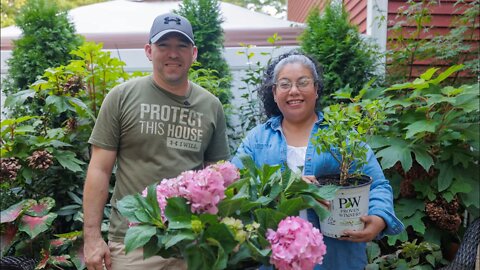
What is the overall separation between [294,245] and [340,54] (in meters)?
2.92

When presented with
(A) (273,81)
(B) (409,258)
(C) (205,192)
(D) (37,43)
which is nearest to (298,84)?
(A) (273,81)

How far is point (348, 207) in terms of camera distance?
1454mm

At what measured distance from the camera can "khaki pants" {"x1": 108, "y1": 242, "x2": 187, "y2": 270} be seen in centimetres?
176

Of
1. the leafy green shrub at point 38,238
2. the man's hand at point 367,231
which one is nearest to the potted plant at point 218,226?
the man's hand at point 367,231

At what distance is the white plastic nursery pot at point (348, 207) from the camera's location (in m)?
1.44

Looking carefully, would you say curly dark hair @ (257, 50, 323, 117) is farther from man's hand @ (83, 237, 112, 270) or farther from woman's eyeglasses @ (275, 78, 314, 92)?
man's hand @ (83, 237, 112, 270)

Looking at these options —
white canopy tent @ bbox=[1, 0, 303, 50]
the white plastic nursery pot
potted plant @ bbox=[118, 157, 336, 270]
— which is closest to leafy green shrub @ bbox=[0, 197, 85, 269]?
potted plant @ bbox=[118, 157, 336, 270]

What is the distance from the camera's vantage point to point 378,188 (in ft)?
5.48

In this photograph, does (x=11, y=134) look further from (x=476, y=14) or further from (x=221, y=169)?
(x=476, y=14)

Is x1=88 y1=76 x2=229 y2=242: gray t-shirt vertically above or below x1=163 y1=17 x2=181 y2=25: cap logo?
below

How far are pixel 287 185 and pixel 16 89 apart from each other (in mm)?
3410

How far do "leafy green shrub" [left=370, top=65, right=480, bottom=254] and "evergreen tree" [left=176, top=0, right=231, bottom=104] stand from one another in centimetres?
198

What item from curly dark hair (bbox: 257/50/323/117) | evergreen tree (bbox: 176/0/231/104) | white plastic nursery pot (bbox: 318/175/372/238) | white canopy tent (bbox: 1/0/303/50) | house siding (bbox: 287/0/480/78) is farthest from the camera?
white canopy tent (bbox: 1/0/303/50)

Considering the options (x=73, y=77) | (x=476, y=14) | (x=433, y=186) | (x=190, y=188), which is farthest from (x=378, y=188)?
(x=476, y=14)
